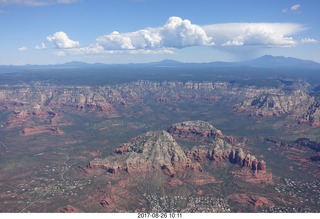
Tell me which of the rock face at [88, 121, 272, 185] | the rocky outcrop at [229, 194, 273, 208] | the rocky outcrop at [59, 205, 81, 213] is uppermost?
the rock face at [88, 121, 272, 185]

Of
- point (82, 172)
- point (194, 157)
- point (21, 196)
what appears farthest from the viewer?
point (194, 157)

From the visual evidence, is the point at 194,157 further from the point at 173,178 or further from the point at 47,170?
the point at 47,170

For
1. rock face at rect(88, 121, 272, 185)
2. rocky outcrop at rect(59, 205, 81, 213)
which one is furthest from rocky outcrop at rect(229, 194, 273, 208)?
rocky outcrop at rect(59, 205, 81, 213)

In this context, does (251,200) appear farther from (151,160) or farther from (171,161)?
(151,160)

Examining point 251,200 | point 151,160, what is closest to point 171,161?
point 151,160

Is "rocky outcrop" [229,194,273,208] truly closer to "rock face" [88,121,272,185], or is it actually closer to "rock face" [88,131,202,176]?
"rock face" [88,121,272,185]

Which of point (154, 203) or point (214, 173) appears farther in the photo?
point (214, 173)

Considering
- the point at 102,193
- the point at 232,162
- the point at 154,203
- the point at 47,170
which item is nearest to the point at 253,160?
the point at 232,162

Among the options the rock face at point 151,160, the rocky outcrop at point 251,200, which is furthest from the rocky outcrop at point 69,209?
the rocky outcrop at point 251,200

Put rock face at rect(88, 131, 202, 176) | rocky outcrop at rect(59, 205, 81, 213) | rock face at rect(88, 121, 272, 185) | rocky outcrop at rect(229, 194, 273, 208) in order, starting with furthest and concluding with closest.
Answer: rock face at rect(88, 131, 202, 176)
rock face at rect(88, 121, 272, 185)
rocky outcrop at rect(229, 194, 273, 208)
rocky outcrop at rect(59, 205, 81, 213)
